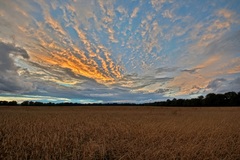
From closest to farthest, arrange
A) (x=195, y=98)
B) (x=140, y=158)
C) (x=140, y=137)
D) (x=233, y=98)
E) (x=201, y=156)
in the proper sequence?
(x=140, y=158) → (x=201, y=156) → (x=140, y=137) → (x=233, y=98) → (x=195, y=98)

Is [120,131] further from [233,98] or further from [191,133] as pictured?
[233,98]

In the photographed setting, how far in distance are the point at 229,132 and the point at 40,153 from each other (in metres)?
8.84

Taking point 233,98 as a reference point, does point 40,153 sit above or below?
below

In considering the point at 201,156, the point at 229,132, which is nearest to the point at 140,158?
the point at 201,156

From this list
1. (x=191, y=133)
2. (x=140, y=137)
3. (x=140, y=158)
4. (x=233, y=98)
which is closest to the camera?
(x=140, y=158)

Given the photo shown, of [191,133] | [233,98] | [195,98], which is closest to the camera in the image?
[191,133]

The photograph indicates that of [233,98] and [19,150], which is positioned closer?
[19,150]

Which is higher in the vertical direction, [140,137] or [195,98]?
[195,98]

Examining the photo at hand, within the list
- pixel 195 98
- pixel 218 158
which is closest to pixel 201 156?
pixel 218 158

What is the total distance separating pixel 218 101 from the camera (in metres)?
88.8

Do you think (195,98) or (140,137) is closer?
(140,137)

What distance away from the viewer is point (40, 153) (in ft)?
19.9

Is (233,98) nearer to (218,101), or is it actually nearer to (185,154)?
(218,101)

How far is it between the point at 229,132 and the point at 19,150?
30.9 feet
